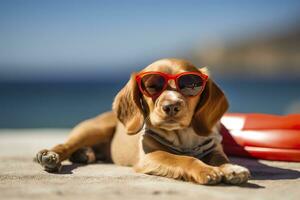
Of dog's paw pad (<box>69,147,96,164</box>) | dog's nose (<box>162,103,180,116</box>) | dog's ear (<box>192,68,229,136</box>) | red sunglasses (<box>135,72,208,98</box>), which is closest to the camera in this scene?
dog's nose (<box>162,103,180,116</box>)

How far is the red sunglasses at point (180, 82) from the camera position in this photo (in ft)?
15.9

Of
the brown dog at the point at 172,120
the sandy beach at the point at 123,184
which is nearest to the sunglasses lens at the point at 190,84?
the brown dog at the point at 172,120

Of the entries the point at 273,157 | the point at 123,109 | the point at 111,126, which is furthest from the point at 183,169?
the point at 111,126

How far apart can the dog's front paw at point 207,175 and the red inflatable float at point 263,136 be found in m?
1.66

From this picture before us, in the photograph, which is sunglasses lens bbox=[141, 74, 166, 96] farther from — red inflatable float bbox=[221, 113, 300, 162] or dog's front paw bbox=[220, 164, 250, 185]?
red inflatable float bbox=[221, 113, 300, 162]

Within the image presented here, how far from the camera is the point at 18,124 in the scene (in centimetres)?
2256

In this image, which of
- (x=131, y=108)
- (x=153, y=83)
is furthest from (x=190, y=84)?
(x=131, y=108)

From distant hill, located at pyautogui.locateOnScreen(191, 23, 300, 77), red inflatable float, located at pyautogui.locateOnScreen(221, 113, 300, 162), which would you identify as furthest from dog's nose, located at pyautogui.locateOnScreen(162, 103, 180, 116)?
distant hill, located at pyautogui.locateOnScreen(191, 23, 300, 77)

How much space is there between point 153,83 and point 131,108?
0.41 m

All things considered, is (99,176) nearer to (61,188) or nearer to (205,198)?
(61,188)

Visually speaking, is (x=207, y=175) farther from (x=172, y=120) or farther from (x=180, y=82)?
(x=180, y=82)

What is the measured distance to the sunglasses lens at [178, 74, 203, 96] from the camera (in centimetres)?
485

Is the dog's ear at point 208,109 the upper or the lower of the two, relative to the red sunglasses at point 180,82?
lower

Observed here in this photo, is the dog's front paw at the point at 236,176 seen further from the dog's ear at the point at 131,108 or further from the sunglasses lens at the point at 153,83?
the dog's ear at the point at 131,108
